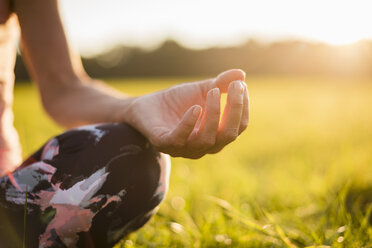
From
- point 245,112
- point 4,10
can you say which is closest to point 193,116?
point 245,112

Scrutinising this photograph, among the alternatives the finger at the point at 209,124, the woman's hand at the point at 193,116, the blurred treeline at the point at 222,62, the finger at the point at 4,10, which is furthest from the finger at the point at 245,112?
the blurred treeline at the point at 222,62

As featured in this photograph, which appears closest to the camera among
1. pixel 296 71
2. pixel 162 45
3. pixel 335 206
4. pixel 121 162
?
pixel 121 162

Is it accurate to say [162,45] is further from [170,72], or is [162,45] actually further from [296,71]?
[296,71]

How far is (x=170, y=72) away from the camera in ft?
116

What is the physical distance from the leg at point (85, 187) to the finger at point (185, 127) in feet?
0.74

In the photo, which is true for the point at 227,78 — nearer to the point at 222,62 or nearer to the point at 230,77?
the point at 230,77

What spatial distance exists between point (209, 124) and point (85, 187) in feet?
1.36

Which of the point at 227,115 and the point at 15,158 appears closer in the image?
the point at 227,115

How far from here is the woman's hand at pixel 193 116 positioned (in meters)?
0.89

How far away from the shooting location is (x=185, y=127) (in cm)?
88

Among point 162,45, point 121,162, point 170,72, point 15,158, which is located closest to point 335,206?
point 121,162

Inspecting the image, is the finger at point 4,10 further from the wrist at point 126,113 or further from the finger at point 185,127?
the finger at point 185,127

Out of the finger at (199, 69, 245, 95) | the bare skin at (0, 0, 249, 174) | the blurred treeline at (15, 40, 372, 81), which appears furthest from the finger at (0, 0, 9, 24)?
the blurred treeline at (15, 40, 372, 81)

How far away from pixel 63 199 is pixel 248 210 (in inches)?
47.3
